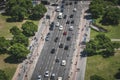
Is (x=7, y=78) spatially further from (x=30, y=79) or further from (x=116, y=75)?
(x=116, y=75)

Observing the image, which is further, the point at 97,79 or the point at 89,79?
the point at 89,79

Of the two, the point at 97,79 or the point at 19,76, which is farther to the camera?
the point at 19,76

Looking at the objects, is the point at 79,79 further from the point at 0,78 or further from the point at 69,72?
the point at 0,78

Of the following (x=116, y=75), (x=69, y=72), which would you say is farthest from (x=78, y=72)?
(x=116, y=75)

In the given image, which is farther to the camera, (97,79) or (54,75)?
(54,75)

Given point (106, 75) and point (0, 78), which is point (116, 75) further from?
point (0, 78)

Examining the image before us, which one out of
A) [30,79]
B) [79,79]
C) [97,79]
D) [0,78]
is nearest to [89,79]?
[79,79]
